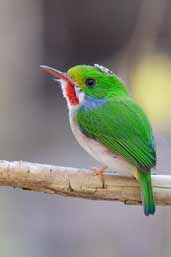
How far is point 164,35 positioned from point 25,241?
2453 millimetres

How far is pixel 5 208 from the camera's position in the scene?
6562mm

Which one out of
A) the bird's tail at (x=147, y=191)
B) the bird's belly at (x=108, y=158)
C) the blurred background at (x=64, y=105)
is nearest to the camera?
the bird's tail at (x=147, y=191)

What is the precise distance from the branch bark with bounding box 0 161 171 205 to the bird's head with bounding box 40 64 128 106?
0.29 metres

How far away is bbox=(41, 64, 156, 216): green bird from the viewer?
3.38m

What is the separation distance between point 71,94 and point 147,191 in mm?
489

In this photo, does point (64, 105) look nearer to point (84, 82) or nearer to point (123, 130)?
point (84, 82)

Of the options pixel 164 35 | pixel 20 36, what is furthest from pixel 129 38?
pixel 20 36

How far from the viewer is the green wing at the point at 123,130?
11.1 feet

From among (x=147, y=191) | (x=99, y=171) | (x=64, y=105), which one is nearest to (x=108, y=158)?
(x=99, y=171)

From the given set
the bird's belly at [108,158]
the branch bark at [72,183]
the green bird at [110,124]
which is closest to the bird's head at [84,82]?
the green bird at [110,124]

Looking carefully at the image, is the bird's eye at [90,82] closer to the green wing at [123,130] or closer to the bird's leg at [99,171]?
the green wing at [123,130]

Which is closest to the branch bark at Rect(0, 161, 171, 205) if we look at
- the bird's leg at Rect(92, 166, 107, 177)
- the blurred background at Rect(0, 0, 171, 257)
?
the bird's leg at Rect(92, 166, 107, 177)

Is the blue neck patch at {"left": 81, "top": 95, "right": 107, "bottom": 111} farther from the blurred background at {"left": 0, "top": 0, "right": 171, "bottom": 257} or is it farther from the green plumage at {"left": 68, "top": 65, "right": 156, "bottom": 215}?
the blurred background at {"left": 0, "top": 0, "right": 171, "bottom": 257}

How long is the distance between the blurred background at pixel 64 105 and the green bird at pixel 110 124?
4.88 ft
